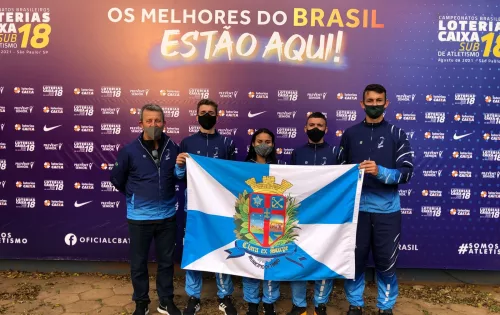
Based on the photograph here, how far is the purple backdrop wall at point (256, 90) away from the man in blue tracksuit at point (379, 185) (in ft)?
3.18

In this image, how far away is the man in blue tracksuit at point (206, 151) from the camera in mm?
3359

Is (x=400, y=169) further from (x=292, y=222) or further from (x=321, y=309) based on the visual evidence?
(x=321, y=309)

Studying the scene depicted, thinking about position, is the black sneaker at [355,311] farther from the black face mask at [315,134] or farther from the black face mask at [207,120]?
the black face mask at [207,120]

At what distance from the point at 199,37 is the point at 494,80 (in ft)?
10.6

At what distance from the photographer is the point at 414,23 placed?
4.04 meters

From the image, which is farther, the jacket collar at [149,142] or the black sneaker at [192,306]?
the black sneaker at [192,306]

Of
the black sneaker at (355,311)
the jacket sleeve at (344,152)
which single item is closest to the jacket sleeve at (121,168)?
the jacket sleeve at (344,152)

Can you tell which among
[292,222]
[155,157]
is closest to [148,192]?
[155,157]

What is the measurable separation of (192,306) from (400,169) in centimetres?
217

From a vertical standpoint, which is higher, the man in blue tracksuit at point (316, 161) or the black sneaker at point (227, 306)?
the man in blue tracksuit at point (316, 161)

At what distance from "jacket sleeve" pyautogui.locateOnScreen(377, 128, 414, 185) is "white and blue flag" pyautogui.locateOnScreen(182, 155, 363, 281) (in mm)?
249

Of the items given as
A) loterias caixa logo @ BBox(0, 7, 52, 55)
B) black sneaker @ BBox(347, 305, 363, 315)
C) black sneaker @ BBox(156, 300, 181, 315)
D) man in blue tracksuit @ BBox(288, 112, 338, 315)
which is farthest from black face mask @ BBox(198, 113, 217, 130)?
loterias caixa logo @ BBox(0, 7, 52, 55)

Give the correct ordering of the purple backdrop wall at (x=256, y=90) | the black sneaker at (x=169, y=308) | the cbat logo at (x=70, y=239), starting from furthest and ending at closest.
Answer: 1. the cbat logo at (x=70, y=239)
2. the purple backdrop wall at (x=256, y=90)
3. the black sneaker at (x=169, y=308)

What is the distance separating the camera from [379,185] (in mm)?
3133
